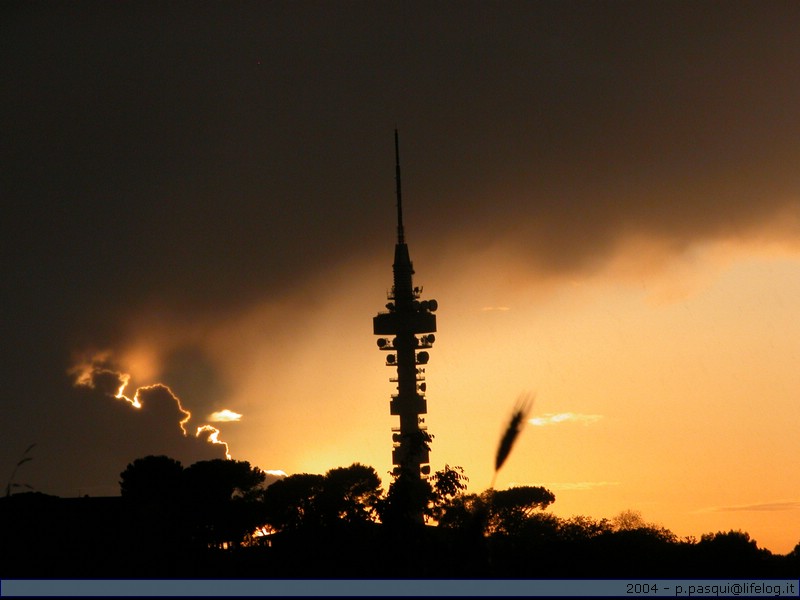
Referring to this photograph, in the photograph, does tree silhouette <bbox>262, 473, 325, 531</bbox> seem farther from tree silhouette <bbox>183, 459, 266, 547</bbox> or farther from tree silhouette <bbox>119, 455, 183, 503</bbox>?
tree silhouette <bbox>119, 455, 183, 503</bbox>

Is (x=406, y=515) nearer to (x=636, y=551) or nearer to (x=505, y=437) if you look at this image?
(x=505, y=437)

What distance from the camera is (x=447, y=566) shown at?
121ft

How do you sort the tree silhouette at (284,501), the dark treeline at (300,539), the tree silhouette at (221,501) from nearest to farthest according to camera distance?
the dark treeline at (300,539), the tree silhouette at (221,501), the tree silhouette at (284,501)

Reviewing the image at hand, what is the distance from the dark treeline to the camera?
128 feet

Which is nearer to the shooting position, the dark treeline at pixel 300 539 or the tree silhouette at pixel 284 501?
the dark treeline at pixel 300 539

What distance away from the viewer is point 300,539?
60656mm

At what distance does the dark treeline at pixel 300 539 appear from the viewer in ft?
128

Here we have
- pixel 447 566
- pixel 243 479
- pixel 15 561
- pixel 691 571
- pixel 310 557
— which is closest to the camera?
pixel 447 566

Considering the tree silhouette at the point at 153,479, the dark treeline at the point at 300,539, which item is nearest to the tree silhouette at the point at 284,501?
the dark treeline at the point at 300,539

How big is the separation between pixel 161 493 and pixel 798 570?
100960 mm

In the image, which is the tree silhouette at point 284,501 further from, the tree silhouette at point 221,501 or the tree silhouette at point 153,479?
the tree silhouette at point 153,479

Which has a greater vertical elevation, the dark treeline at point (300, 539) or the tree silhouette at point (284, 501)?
the tree silhouette at point (284, 501)

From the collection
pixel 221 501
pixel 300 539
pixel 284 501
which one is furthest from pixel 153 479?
pixel 300 539

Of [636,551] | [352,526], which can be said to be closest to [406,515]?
[352,526]
